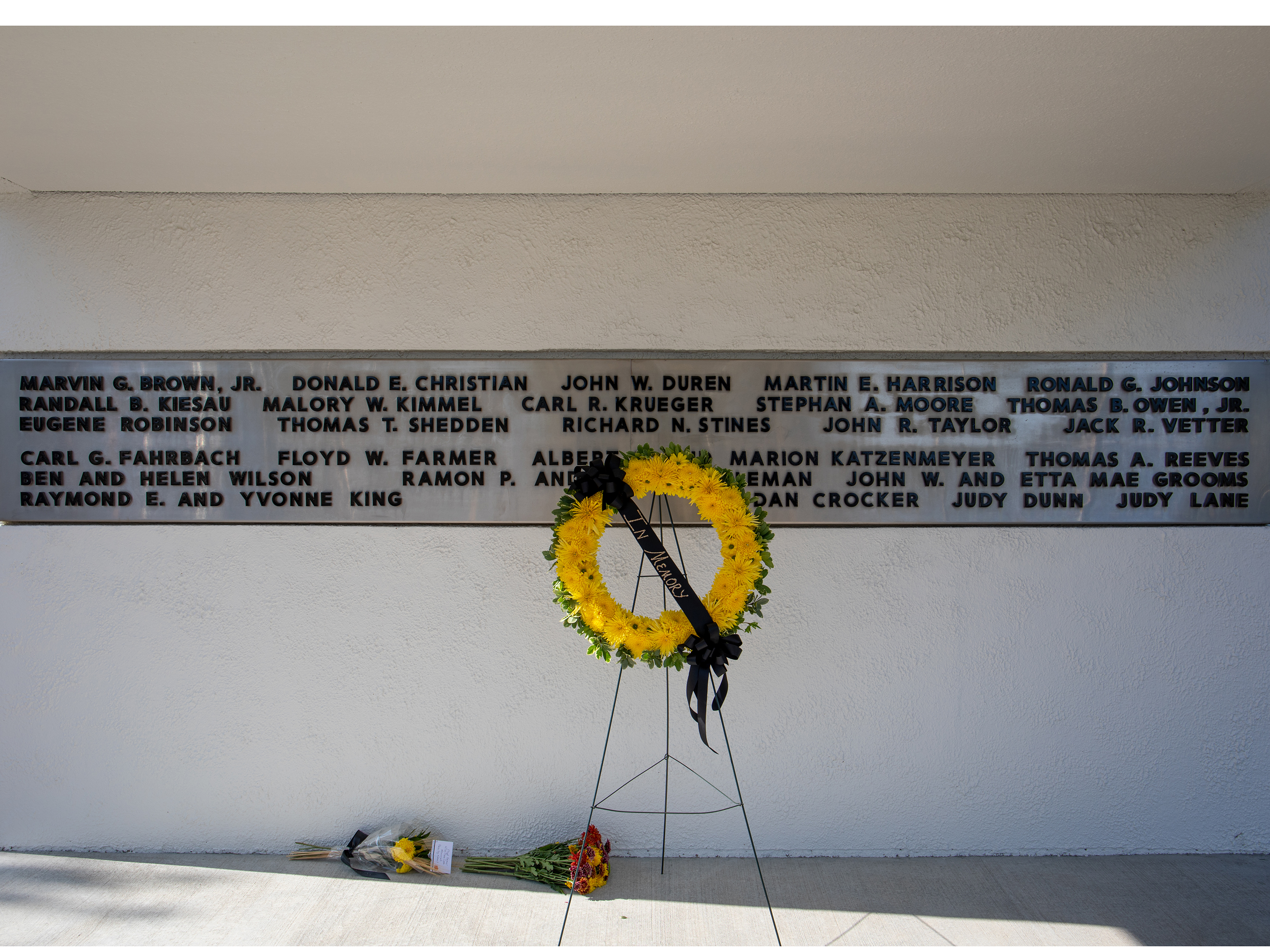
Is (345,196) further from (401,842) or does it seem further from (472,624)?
(401,842)

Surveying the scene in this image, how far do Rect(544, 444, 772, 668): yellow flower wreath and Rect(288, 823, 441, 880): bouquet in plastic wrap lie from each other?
4.17 feet

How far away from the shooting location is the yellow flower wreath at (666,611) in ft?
8.96

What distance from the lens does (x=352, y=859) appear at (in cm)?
313

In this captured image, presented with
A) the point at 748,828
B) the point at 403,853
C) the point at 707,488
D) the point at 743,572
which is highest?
the point at 707,488

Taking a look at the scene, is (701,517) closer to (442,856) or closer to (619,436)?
(619,436)

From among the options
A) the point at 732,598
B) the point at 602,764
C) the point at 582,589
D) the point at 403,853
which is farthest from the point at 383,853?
the point at 732,598

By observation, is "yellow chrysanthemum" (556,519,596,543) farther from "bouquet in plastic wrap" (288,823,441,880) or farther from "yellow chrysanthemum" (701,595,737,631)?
"bouquet in plastic wrap" (288,823,441,880)

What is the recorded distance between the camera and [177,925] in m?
2.78

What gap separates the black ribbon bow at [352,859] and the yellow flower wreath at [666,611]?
1.40 metres

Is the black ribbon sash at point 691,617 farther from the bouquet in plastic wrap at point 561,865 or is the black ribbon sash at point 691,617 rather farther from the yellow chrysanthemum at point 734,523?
the bouquet in plastic wrap at point 561,865

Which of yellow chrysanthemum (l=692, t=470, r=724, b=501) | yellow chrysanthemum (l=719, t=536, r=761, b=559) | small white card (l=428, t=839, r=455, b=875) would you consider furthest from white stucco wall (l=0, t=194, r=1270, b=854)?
yellow chrysanthemum (l=692, t=470, r=724, b=501)

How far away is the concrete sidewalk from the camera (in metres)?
2.73

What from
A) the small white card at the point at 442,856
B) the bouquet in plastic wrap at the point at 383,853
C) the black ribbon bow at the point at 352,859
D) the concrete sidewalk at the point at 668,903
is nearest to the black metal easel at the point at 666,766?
the concrete sidewalk at the point at 668,903

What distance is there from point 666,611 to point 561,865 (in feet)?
3.90
